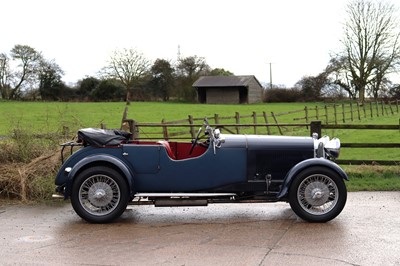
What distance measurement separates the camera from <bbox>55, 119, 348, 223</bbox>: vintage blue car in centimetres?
637

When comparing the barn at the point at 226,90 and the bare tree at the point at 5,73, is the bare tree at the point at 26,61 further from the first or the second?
the barn at the point at 226,90

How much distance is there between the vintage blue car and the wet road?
0.90 ft

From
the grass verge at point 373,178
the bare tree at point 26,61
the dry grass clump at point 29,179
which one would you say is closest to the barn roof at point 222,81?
the bare tree at point 26,61

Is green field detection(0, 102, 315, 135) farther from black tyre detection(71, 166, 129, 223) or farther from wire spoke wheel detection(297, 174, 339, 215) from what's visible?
wire spoke wheel detection(297, 174, 339, 215)

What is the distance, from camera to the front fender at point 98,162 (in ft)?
20.9

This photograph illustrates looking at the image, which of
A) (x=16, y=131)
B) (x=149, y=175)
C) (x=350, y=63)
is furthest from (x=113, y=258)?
(x=350, y=63)

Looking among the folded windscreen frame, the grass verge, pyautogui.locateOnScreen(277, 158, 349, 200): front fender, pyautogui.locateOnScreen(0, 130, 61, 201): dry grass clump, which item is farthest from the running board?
the grass verge

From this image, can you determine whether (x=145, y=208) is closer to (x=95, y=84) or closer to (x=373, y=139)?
(x=373, y=139)

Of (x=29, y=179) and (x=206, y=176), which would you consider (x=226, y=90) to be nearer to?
(x=29, y=179)

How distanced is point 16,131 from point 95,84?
67.4m

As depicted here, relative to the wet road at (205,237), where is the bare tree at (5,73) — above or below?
above

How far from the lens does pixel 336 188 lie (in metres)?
6.38

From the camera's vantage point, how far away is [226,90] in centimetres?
7762

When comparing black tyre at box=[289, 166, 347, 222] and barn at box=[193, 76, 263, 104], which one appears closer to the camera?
black tyre at box=[289, 166, 347, 222]
